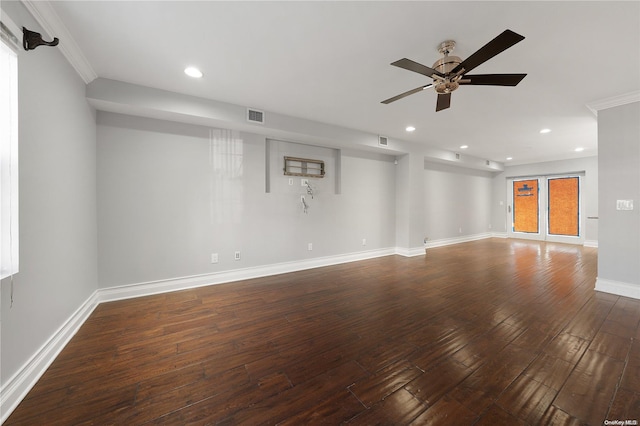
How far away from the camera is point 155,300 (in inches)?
115

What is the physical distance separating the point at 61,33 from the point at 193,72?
98 centimetres

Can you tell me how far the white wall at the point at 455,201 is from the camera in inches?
260

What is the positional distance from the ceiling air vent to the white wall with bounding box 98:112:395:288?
43 cm

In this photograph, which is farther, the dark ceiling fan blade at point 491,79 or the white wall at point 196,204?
the white wall at point 196,204

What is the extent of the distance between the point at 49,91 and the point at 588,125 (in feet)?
24.7

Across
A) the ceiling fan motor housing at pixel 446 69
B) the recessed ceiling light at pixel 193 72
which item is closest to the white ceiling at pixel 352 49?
the recessed ceiling light at pixel 193 72

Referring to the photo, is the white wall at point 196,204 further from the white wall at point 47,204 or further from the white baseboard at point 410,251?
the white baseboard at point 410,251

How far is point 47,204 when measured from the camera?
5.98 feet

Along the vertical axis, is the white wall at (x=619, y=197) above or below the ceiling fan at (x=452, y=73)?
below

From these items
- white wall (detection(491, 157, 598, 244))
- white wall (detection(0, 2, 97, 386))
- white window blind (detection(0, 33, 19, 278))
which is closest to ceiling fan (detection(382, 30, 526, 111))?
white window blind (detection(0, 33, 19, 278))

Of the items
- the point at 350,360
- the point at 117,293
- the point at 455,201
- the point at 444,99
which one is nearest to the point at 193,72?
the point at 444,99

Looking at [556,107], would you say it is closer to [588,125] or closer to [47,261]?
[588,125]

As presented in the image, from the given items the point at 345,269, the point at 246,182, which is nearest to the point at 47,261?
the point at 246,182

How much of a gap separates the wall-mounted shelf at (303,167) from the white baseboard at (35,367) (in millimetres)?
3212
